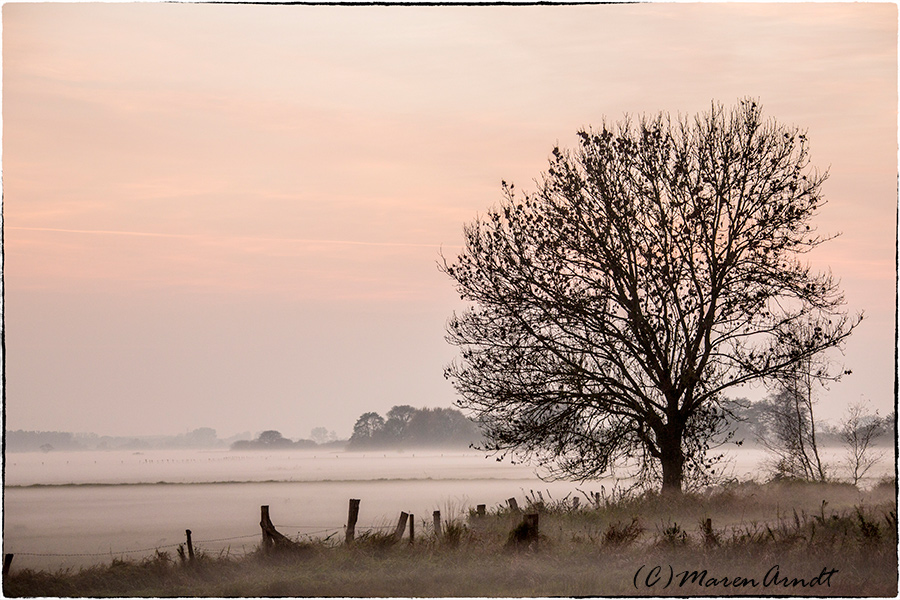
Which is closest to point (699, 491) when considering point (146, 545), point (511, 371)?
point (511, 371)

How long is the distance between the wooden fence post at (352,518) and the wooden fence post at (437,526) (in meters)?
1.81

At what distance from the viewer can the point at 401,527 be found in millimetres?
19672

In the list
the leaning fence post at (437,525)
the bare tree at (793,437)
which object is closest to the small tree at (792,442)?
the bare tree at (793,437)

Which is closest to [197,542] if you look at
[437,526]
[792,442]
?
[437,526]

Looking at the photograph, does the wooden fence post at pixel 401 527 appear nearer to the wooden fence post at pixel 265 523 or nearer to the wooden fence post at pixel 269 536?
the wooden fence post at pixel 269 536

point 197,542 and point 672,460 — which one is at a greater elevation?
point 672,460

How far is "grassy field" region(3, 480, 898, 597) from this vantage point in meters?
A: 16.4

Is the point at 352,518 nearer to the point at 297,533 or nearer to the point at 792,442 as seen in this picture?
the point at 297,533

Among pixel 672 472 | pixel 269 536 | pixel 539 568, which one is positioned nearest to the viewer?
pixel 539 568

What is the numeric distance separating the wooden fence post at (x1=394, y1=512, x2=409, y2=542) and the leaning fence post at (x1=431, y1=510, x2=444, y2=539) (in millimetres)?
702

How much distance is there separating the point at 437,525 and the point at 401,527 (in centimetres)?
96

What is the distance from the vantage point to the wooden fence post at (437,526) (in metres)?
19.5

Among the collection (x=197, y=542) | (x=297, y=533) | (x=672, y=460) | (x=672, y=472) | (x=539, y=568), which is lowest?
(x=539, y=568)

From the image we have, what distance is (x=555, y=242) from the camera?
23.8 metres
